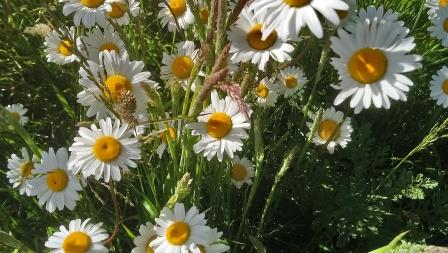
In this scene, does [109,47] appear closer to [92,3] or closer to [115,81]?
[92,3]

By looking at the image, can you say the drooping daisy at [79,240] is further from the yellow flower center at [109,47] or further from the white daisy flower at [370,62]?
the white daisy flower at [370,62]

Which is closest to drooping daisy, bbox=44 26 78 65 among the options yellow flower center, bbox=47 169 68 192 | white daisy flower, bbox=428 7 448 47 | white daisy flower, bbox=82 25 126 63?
white daisy flower, bbox=82 25 126 63

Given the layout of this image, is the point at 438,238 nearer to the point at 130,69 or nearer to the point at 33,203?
the point at 130,69

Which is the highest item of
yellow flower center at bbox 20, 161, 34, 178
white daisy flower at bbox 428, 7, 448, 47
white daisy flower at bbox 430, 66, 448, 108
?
white daisy flower at bbox 428, 7, 448, 47

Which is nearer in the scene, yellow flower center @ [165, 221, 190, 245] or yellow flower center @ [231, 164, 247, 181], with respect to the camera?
yellow flower center @ [165, 221, 190, 245]

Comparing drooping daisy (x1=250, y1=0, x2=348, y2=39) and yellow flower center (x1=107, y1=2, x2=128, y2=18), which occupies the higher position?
yellow flower center (x1=107, y1=2, x2=128, y2=18)

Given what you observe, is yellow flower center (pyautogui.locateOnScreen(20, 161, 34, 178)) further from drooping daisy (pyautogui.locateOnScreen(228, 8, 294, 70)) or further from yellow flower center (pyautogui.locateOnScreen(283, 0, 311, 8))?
yellow flower center (pyautogui.locateOnScreen(283, 0, 311, 8))
